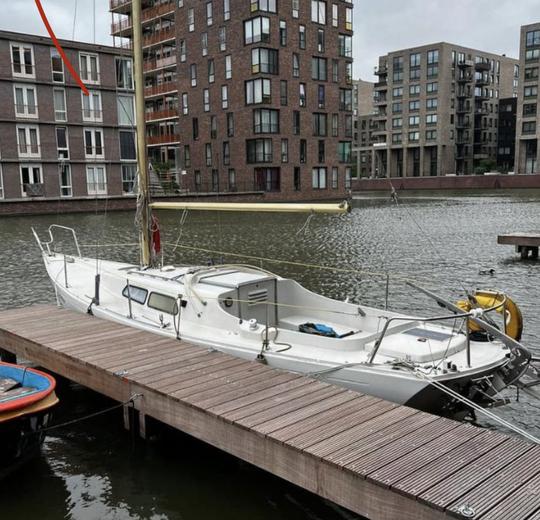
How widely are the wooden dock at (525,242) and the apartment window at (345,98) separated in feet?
155

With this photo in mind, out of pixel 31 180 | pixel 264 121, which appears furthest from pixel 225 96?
pixel 31 180

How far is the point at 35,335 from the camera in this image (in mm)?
11906

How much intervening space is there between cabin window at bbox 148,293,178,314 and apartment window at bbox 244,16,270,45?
180 ft

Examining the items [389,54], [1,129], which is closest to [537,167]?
[389,54]

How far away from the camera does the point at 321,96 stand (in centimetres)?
6856

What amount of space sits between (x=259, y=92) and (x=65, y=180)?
22.7 m

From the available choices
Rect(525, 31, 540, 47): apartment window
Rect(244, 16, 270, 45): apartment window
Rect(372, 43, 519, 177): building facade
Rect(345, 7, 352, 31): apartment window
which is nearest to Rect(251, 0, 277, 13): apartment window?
Rect(244, 16, 270, 45): apartment window

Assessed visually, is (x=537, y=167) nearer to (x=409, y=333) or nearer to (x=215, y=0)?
(x=215, y=0)

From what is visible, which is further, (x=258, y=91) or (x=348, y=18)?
Result: (x=348, y=18)

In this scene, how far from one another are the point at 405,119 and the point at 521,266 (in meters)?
101

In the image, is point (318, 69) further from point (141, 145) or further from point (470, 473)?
point (470, 473)

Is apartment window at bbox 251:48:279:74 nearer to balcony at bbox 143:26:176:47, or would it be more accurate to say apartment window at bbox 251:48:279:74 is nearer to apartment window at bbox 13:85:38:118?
balcony at bbox 143:26:176:47

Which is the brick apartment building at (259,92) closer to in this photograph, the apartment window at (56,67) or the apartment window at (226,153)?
the apartment window at (226,153)

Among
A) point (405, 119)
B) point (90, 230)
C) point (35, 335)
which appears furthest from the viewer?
point (405, 119)
